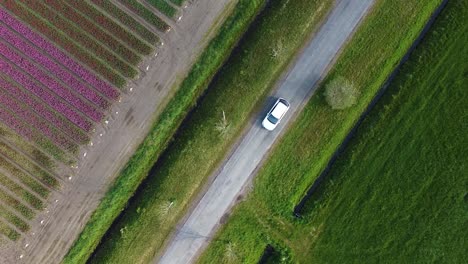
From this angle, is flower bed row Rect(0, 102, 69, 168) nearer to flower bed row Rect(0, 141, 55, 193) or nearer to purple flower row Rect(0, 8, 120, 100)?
flower bed row Rect(0, 141, 55, 193)

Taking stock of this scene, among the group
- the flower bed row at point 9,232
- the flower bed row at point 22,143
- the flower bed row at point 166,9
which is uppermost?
the flower bed row at point 166,9

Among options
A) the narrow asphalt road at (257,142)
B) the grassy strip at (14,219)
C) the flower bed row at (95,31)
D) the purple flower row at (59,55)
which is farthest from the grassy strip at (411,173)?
the grassy strip at (14,219)

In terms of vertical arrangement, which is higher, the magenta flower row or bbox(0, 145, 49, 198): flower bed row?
the magenta flower row

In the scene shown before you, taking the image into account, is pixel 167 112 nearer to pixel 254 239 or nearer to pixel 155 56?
pixel 155 56

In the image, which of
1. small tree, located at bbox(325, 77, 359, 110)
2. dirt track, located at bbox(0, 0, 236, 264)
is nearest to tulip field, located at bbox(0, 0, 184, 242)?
dirt track, located at bbox(0, 0, 236, 264)

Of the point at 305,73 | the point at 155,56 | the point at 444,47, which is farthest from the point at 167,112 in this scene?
the point at 444,47

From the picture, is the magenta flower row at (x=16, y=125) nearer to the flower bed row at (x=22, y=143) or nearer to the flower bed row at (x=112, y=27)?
the flower bed row at (x=22, y=143)
